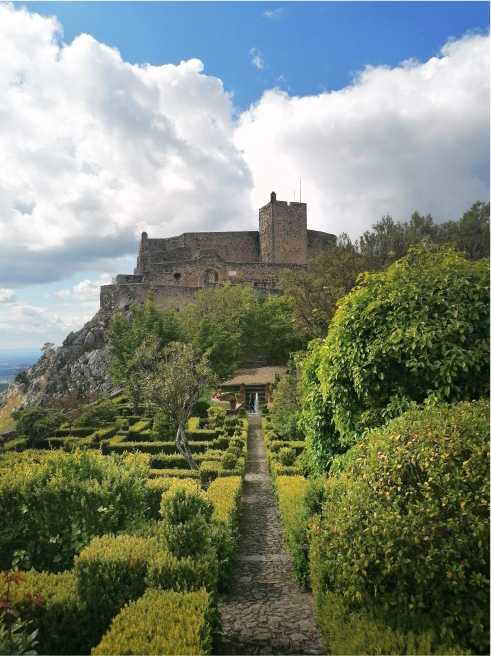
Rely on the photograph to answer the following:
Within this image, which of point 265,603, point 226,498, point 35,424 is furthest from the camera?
point 35,424

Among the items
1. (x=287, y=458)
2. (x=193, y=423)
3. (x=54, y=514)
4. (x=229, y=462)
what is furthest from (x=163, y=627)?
(x=193, y=423)

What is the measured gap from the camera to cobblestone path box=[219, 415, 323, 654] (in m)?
Answer: 5.00

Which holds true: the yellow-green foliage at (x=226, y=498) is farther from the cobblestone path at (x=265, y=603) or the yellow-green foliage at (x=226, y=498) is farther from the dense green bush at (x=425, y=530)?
the dense green bush at (x=425, y=530)

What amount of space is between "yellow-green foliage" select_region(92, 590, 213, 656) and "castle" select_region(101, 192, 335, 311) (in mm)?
39921

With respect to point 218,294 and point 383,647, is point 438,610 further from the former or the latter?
point 218,294

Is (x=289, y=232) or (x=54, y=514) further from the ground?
(x=289, y=232)

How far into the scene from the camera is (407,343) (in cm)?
464

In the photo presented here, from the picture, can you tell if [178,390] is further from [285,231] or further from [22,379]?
[285,231]

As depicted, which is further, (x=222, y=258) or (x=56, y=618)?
(x=222, y=258)

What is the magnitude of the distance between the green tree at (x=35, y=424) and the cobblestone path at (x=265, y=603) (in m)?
12.6

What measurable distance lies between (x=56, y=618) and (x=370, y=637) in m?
3.12

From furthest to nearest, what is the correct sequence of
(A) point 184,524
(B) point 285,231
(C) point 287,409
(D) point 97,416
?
(B) point 285,231 < (D) point 97,416 < (C) point 287,409 < (A) point 184,524

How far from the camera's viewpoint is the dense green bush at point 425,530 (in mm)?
3371

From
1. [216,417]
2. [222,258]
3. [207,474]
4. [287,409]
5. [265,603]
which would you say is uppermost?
[222,258]
